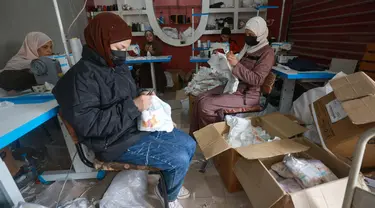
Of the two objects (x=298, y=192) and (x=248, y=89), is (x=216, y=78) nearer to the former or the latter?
(x=248, y=89)

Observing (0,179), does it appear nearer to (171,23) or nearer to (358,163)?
(358,163)

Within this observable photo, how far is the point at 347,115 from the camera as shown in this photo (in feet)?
3.30

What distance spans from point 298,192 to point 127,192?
107 centimetres

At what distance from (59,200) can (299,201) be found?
5.21ft

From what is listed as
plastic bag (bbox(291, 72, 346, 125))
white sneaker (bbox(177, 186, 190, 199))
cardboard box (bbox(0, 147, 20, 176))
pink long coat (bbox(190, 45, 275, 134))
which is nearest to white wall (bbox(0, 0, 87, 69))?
cardboard box (bbox(0, 147, 20, 176))

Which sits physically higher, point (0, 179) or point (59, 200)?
point (0, 179)

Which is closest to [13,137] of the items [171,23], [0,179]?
[0,179]

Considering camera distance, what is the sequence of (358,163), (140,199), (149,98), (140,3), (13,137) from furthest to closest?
1. (140,3)
2. (140,199)
3. (149,98)
4. (13,137)
5. (358,163)

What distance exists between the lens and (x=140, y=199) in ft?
4.32

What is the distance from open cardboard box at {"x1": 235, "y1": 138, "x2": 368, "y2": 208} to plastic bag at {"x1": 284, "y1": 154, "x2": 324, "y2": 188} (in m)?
0.11

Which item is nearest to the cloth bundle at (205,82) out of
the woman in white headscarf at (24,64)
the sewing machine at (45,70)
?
the sewing machine at (45,70)

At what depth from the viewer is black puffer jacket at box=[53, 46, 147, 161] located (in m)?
0.91

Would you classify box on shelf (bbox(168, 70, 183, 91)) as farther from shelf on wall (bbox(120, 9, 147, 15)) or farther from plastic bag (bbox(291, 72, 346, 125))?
plastic bag (bbox(291, 72, 346, 125))

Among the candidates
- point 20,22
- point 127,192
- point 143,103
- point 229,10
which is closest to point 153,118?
point 143,103
